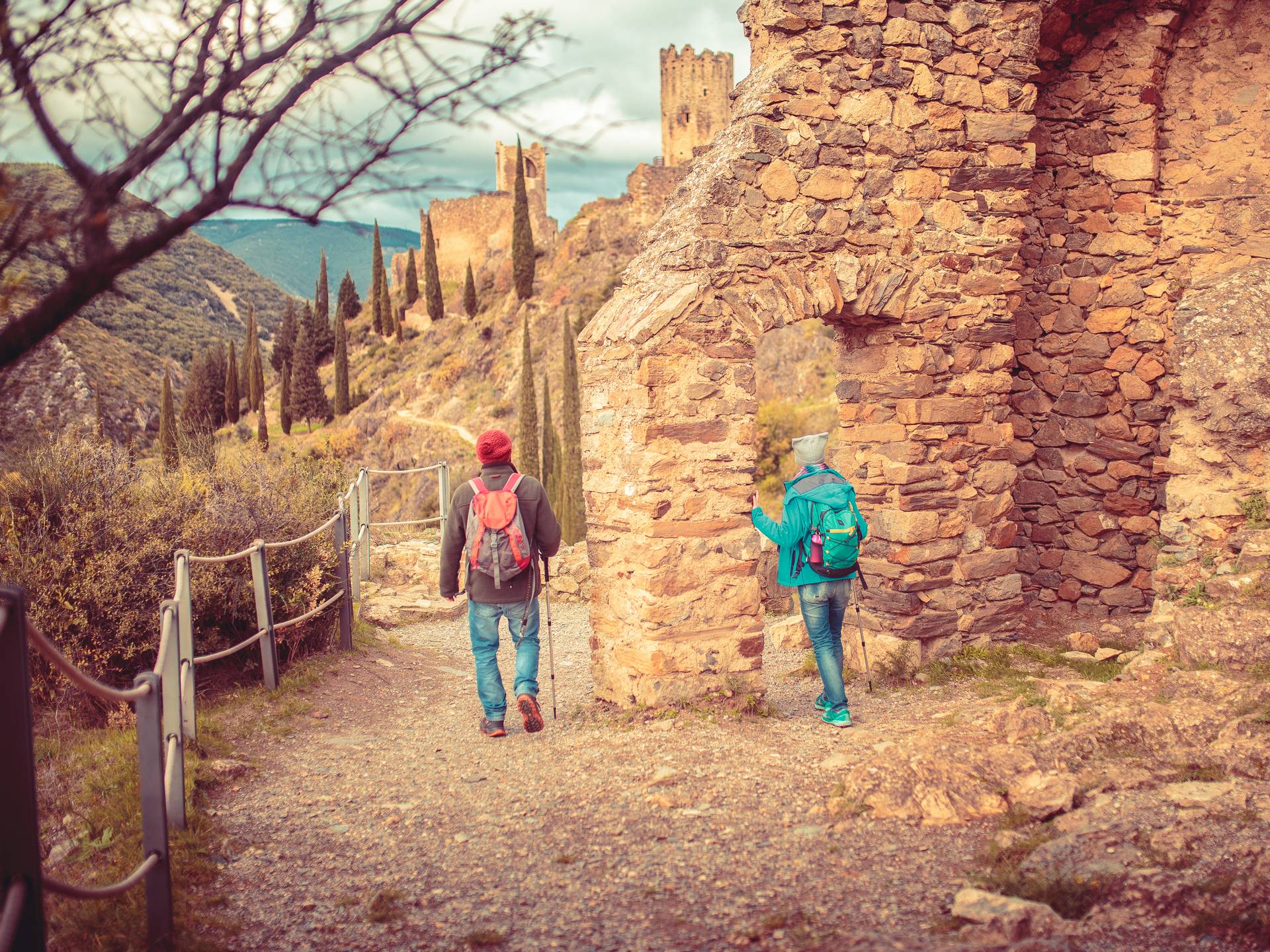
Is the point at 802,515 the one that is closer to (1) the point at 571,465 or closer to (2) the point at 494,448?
(2) the point at 494,448

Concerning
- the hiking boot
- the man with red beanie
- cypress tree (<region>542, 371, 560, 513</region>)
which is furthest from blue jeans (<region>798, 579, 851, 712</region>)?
cypress tree (<region>542, 371, 560, 513</region>)

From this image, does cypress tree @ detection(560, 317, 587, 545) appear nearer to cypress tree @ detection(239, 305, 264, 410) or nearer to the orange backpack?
the orange backpack

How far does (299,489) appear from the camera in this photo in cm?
830

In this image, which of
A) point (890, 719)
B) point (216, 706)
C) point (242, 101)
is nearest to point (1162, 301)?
point (890, 719)

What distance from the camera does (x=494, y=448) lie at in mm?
5449

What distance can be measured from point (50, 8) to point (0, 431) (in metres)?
1.24

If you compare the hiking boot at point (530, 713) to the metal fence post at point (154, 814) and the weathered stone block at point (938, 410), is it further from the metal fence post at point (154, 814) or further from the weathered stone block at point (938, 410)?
the weathered stone block at point (938, 410)

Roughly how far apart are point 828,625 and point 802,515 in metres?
0.64

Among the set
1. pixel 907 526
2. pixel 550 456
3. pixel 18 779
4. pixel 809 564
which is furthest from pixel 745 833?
pixel 550 456

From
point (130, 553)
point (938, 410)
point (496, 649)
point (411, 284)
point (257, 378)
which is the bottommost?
point (496, 649)

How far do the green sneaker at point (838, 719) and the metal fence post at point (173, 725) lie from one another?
3120 mm

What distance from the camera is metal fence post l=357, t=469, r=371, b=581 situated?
362 inches

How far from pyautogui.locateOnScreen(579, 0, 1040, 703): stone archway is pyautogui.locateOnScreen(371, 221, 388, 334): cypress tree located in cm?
4236

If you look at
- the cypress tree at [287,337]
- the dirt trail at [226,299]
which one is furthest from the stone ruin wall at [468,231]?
the dirt trail at [226,299]
